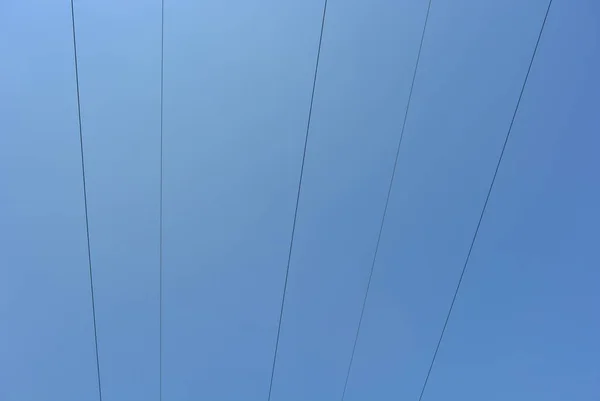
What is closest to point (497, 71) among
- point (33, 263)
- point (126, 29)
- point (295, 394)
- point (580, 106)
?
point (580, 106)

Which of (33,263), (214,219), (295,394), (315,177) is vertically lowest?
(295,394)

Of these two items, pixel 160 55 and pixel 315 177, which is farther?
pixel 315 177

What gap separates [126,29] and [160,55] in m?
0.07

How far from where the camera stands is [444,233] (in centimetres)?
99

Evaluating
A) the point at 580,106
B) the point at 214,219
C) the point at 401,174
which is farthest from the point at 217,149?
the point at 580,106

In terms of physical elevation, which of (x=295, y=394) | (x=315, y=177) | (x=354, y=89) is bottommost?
(x=295, y=394)

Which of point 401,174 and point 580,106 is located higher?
point 580,106

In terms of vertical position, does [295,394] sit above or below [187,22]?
below

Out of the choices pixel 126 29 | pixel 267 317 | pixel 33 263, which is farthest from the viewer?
pixel 267 317

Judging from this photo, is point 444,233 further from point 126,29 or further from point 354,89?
point 126,29

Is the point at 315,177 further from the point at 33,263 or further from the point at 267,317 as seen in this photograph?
the point at 33,263

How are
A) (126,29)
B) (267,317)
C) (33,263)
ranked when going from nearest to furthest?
(126,29)
(33,263)
(267,317)

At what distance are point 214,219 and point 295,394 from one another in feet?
1.74

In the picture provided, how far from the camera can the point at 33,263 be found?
909 mm
